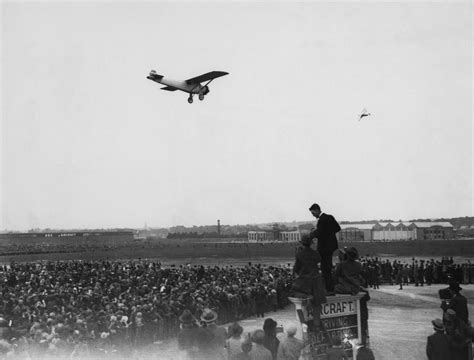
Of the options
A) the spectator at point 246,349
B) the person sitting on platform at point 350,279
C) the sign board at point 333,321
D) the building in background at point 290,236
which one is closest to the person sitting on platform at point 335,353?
the sign board at point 333,321

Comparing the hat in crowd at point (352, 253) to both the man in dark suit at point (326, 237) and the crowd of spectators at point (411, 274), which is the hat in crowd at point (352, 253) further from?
the crowd of spectators at point (411, 274)

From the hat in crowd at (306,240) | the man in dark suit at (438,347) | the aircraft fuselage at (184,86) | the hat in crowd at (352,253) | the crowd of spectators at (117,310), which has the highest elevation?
the aircraft fuselage at (184,86)

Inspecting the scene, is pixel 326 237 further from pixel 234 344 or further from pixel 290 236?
pixel 290 236

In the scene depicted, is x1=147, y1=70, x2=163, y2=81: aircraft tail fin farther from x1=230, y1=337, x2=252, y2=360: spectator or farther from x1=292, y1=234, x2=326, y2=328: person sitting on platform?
x1=230, y1=337, x2=252, y2=360: spectator

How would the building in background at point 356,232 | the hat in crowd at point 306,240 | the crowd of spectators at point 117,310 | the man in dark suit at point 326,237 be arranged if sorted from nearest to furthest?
the hat in crowd at point 306,240 < the man in dark suit at point 326,237 < the crowd of spectators at point 117,310 < the building in background at point 356,232

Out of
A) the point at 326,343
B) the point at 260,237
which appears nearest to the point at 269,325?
the point at 326,343
